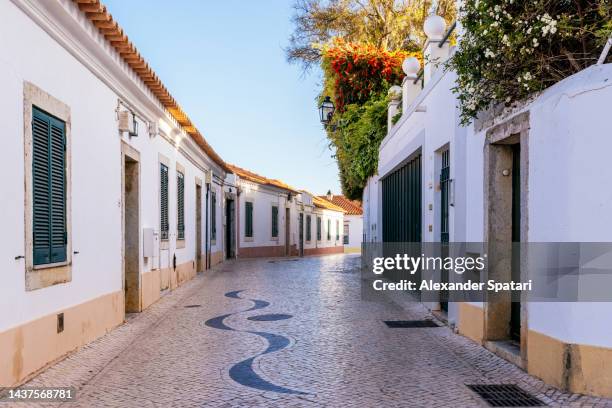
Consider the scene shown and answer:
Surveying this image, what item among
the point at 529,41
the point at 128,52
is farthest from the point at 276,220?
the point at 529,41

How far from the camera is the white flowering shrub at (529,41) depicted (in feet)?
16.5

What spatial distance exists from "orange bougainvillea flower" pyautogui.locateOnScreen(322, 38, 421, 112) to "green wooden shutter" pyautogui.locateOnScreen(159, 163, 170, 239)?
718cm

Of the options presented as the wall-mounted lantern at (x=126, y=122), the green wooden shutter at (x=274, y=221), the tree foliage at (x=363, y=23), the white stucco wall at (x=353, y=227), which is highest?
the tree foliage at (x=363, y=23)

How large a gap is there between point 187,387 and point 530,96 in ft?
13.5

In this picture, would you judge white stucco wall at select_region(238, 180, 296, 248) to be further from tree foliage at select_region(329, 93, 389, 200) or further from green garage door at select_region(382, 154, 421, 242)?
green garage door at select_region(382, 154, 421, 242)

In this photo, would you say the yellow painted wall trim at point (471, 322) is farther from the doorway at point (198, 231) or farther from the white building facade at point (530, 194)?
the doorway at point (198, 231)

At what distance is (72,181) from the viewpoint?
22.3 ft

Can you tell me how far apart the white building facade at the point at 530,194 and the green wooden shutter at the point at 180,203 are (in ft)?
20.8

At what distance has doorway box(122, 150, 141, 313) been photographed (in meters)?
9.65

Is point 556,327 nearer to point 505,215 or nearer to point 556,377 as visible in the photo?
point 556,377

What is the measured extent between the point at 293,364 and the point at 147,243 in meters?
4.84

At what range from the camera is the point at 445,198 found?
9.05 metres

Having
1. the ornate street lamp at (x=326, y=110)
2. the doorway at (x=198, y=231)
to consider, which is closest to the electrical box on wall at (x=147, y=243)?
the doorway at (x=198, y=231)

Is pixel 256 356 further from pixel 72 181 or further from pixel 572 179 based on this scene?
pixel 572 179
